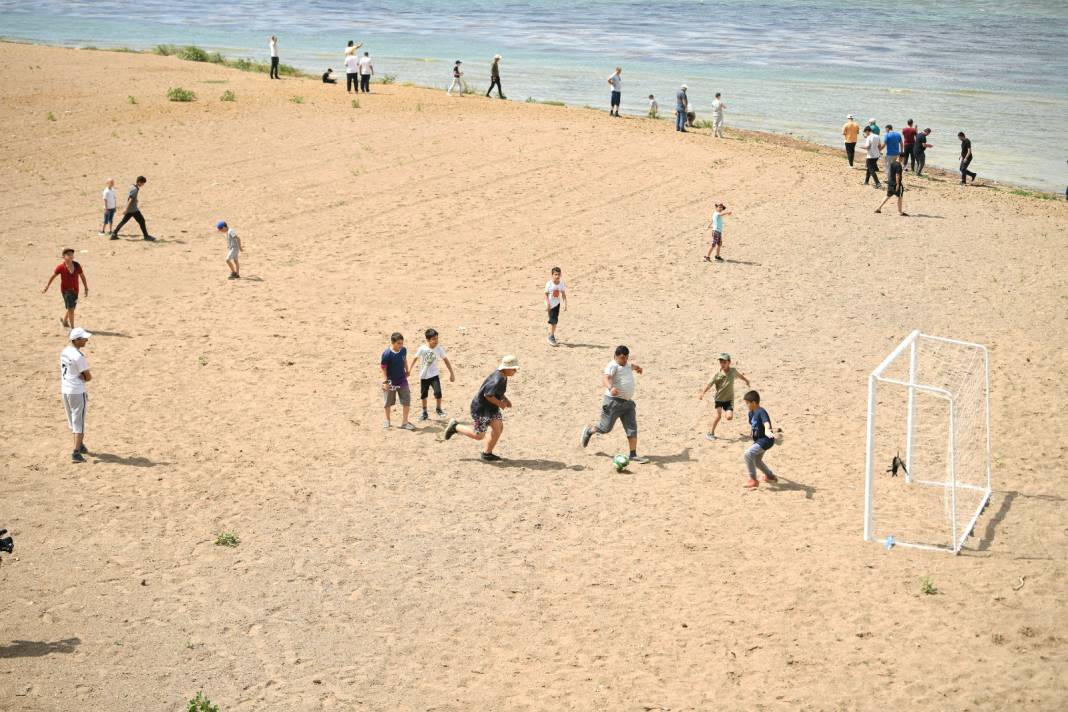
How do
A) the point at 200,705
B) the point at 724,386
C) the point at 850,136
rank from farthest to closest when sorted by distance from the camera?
the point at 850,136
the point at 724,386
the point at 200,705

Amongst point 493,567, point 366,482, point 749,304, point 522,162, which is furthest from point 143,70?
point 493,567

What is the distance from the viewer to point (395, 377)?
15320mm

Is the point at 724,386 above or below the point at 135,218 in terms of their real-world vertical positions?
below

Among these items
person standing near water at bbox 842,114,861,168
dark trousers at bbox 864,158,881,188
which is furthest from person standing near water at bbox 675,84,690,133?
dark trousers at bbox 864,158,881,188

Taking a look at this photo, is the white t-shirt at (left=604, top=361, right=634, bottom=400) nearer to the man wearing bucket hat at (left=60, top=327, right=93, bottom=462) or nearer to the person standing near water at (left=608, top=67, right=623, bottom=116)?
the man wearing bucket hat at (left=60, top=327, right=93, bottom=462)

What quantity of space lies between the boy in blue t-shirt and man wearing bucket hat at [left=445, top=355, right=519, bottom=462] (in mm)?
3039

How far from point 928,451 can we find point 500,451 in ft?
19.0

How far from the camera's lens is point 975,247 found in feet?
82.3

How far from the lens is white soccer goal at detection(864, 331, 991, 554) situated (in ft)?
41.4

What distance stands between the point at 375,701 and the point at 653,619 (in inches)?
114

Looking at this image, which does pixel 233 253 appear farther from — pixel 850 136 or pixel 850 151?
pixel 850 151

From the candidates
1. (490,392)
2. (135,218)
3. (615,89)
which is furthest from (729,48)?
(490,392)

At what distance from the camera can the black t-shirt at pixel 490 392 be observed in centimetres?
1408

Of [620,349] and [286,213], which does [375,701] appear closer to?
[620,349]
